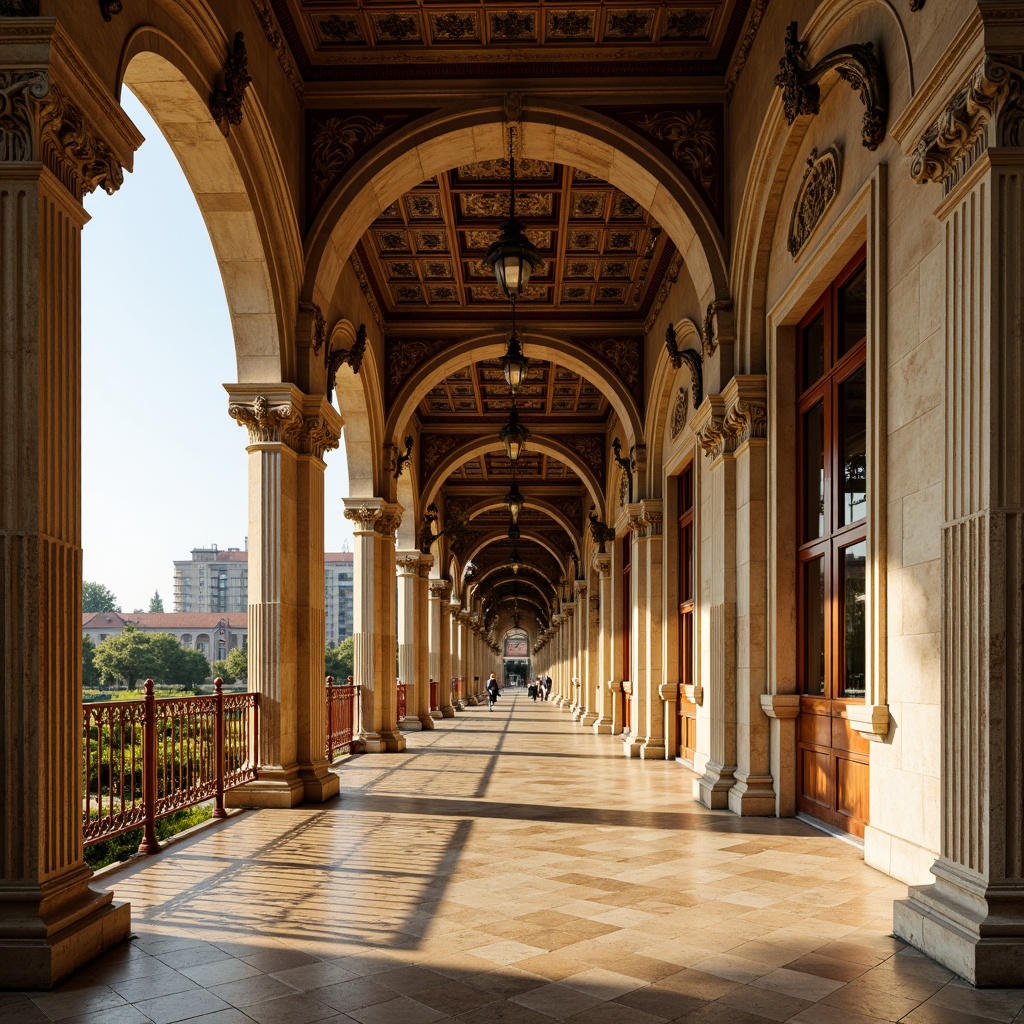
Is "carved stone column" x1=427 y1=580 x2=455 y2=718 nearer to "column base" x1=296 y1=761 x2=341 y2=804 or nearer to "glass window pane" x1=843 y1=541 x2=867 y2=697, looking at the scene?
"column base" x1=296 y1=761 x2=341 y2=804

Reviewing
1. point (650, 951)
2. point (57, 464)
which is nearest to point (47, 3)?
point (57, 464)

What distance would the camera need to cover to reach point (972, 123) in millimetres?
4367

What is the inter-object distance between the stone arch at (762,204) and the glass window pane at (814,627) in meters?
2.00

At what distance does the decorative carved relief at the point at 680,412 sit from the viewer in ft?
41.9

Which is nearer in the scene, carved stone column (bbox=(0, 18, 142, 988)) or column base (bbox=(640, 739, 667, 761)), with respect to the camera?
carved stone column (bbox=(0, 18, 142, 988))

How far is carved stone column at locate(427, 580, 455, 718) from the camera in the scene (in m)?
28.0

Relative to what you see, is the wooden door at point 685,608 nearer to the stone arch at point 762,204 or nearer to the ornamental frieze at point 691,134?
the stone arch at point 762,204

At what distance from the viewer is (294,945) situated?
4.76 m

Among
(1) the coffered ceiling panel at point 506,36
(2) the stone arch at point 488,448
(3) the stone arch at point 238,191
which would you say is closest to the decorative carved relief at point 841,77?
(1) the coffered ceiling panel at point 506,36

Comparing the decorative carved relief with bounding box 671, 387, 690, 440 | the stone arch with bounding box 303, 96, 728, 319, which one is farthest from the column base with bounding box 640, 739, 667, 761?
the stone arch with bounding box 303, 96, 728, 319

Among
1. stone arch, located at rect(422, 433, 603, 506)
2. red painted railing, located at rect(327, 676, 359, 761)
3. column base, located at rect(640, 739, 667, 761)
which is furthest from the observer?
stone arch, located at rect(422, 433, 603, 506)

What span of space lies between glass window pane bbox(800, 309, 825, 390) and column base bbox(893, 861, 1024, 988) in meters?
4.70

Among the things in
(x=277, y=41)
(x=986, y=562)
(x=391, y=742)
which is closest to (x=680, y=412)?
(x=277, y=41)

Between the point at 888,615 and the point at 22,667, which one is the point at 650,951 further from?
the point at 22,667
